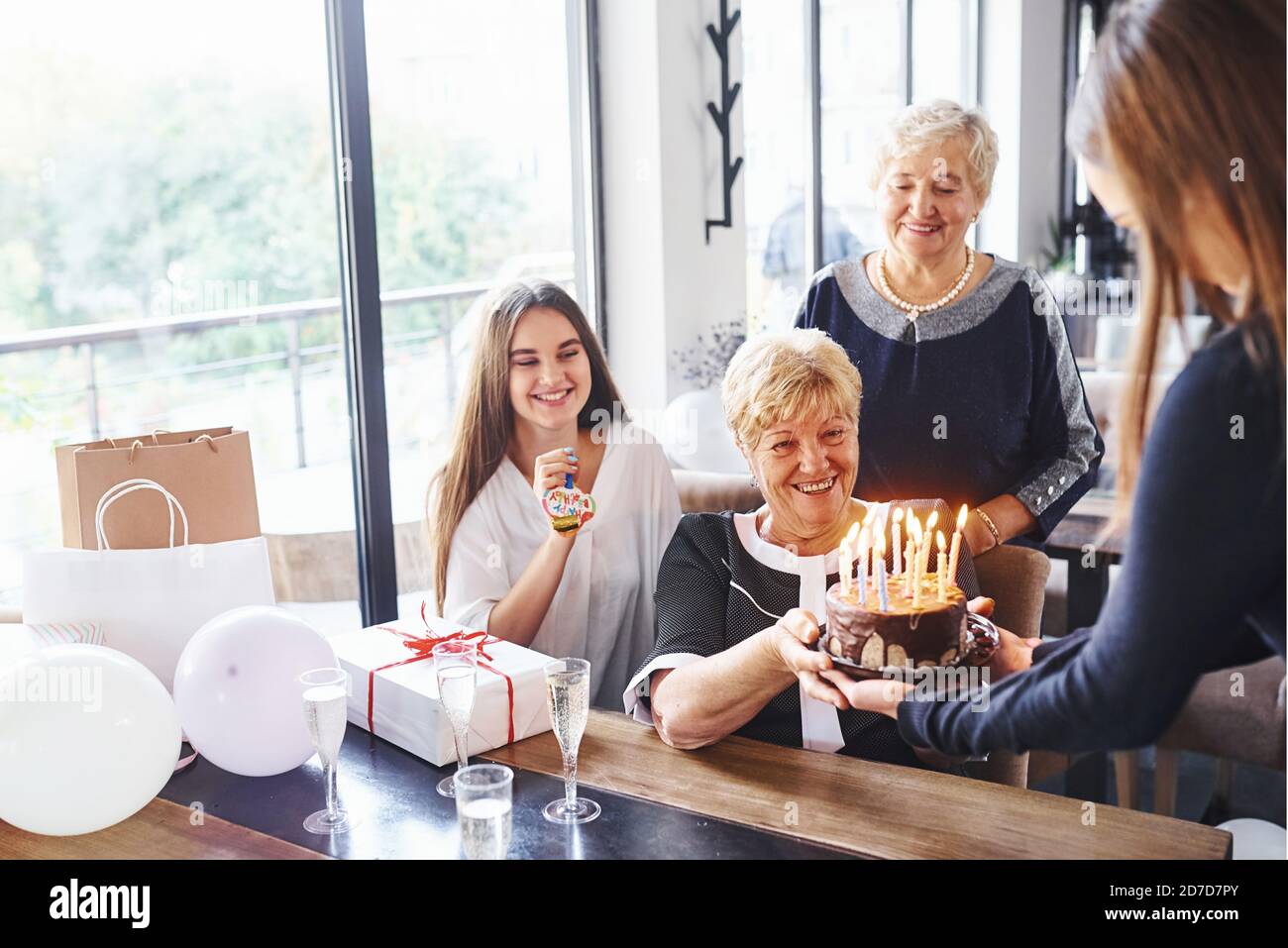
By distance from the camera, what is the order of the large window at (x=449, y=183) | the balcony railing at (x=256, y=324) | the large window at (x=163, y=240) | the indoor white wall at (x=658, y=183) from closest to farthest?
the large window at (x=163, y=240) → the balcony railing at (x=256, y=324) → the large window at (x=449, y=183) → the indoor white wall at (x=658, y=183)

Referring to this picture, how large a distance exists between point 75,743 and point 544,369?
1011mm

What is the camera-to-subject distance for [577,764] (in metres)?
1.61

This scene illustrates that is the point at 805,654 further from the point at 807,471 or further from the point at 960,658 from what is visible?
the point at 807,471

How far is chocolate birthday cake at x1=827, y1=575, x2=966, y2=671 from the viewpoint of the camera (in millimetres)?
1266

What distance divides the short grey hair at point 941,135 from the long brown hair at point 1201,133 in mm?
1042

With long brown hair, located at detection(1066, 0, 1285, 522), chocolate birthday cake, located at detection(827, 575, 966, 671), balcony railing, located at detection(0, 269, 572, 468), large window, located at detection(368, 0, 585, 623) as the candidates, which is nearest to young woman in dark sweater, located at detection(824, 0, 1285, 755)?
long brown hair, located at detection(1066, 0, 1285, 522)

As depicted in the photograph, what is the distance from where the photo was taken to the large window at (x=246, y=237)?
7.85 ft

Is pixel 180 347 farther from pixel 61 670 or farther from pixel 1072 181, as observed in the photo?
pixel 1072 181

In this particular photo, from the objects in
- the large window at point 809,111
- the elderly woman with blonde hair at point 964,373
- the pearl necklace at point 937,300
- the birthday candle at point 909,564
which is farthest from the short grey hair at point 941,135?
the large window at point 809,111

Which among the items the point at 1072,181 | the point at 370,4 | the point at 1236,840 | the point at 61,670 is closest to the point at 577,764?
the point at 61,670

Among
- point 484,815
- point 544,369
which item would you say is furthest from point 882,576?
point 544,369

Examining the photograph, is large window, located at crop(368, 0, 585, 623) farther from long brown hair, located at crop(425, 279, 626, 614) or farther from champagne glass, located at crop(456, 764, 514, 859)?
champagne glass, located at crop(456, 764, 514, 859)

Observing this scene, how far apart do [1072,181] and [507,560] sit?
208 inches

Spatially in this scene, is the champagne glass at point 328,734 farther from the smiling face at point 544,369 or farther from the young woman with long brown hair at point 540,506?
the smiling face at point 544,369
